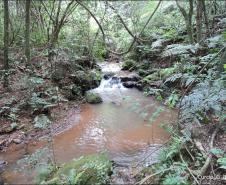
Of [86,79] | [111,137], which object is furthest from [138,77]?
[111,137]

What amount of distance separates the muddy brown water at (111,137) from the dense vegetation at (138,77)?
508 mm

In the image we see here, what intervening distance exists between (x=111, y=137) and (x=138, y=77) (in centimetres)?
588

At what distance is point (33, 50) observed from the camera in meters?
11.7

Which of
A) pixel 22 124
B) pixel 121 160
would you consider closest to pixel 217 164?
pixel 121 160

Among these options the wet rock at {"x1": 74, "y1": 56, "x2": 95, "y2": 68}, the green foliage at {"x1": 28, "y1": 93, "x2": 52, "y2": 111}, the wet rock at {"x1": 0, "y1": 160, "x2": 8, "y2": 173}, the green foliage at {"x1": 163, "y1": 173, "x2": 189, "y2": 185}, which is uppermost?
the wet rock at {"x1": 74, "y1": 56, "x2": 95, "y2": 68}

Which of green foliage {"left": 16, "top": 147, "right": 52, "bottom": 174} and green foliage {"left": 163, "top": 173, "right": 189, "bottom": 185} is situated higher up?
green foliage {"left": 163, "top": 173, "right": 189, "bottom": 185}

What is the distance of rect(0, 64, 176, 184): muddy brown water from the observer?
5621 millimetres

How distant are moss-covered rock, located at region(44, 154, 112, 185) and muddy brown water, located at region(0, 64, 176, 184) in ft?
1.70

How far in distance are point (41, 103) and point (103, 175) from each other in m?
3.95

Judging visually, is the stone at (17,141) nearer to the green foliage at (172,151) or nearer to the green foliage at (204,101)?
the green foliage at (172,151)

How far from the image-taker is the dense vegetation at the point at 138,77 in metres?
4.58

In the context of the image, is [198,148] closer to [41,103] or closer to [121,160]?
[121,160]

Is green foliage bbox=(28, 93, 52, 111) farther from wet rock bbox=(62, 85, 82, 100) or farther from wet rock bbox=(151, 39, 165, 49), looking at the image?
wet rock bbox=(151, 39, 165, 49)

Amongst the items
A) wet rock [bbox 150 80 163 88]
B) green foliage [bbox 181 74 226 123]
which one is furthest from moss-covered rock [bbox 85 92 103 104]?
green foliage [bbox 181 74 226 123]
